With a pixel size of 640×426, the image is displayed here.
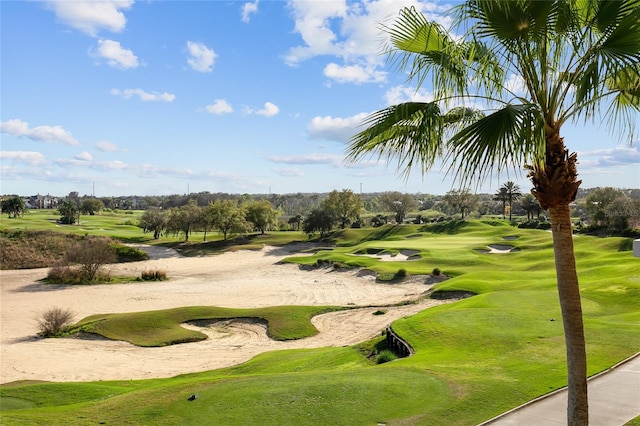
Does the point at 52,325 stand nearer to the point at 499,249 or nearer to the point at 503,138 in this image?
the point at 503,138

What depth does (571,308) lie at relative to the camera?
7156 millimetres

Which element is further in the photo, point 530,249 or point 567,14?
point 530,249

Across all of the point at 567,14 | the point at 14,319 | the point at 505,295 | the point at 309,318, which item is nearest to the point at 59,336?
the point at 14,319

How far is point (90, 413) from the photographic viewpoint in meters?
13.0

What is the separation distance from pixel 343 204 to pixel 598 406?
97112 mm

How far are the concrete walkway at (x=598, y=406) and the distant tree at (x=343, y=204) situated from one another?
9307 cm

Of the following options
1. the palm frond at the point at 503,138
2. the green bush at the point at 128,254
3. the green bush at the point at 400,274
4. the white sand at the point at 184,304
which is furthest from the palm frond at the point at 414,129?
the green bush at the point at 128,254

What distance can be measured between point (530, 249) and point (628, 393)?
54792 millimetres

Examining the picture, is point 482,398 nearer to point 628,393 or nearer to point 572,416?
point 628,393

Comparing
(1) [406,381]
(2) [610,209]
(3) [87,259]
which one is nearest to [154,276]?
(3) [87,259]

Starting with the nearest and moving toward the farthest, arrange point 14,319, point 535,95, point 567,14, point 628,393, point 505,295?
1. point 567,14
2. point 535,95
3. point 628,393
4. point 505,295
5. point 14,319

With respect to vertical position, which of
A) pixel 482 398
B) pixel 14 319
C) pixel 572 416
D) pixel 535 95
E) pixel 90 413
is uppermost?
pixel 535 95

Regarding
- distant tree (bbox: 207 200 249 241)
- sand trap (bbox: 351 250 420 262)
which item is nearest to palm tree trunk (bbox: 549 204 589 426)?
Result: sand trap (bbox: 351 250 420 262)

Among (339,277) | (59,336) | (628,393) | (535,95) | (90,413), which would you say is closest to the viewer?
(535,95)
